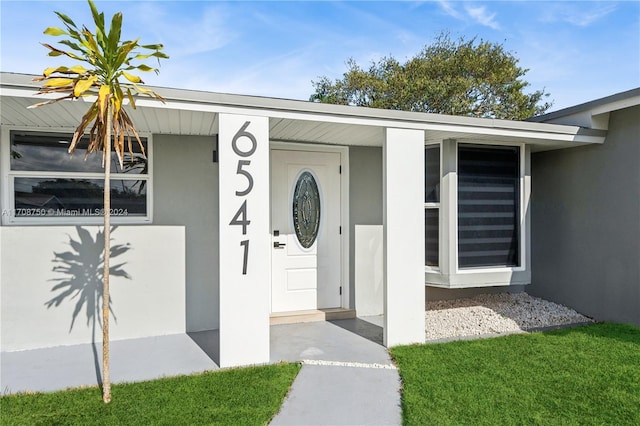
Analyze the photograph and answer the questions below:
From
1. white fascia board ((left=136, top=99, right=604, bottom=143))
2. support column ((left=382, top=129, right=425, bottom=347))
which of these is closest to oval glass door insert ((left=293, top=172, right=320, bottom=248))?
support column ((left=382, top=129, right=425, bottom=347))

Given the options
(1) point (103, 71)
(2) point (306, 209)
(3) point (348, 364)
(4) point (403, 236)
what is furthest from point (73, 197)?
(4) point (403, 236)

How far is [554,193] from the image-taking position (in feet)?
20.0

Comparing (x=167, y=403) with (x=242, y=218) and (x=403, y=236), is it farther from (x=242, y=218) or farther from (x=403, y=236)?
(x=403, y=236)

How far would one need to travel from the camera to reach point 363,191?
5914mm

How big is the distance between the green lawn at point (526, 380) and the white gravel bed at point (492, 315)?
44cm

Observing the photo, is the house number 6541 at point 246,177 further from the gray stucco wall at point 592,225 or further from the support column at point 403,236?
the gray stucco wall at point 592,225

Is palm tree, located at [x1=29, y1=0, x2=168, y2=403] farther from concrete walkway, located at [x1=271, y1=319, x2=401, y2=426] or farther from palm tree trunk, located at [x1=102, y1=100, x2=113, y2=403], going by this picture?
concrete walkway, located at [x1=271, y1=319, x2=401, y2=426]

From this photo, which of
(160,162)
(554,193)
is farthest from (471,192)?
(160,162)

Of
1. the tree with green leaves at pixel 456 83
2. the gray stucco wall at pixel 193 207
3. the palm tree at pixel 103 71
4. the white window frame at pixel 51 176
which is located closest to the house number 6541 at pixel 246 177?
the palm tree at pixel 103 71

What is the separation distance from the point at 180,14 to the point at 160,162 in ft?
10.3

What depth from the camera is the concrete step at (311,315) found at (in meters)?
5.31

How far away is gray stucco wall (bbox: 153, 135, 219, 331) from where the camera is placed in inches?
194

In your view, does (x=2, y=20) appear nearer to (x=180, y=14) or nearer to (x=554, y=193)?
(x=180, y=14)

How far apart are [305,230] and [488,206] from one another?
8.24 ft
